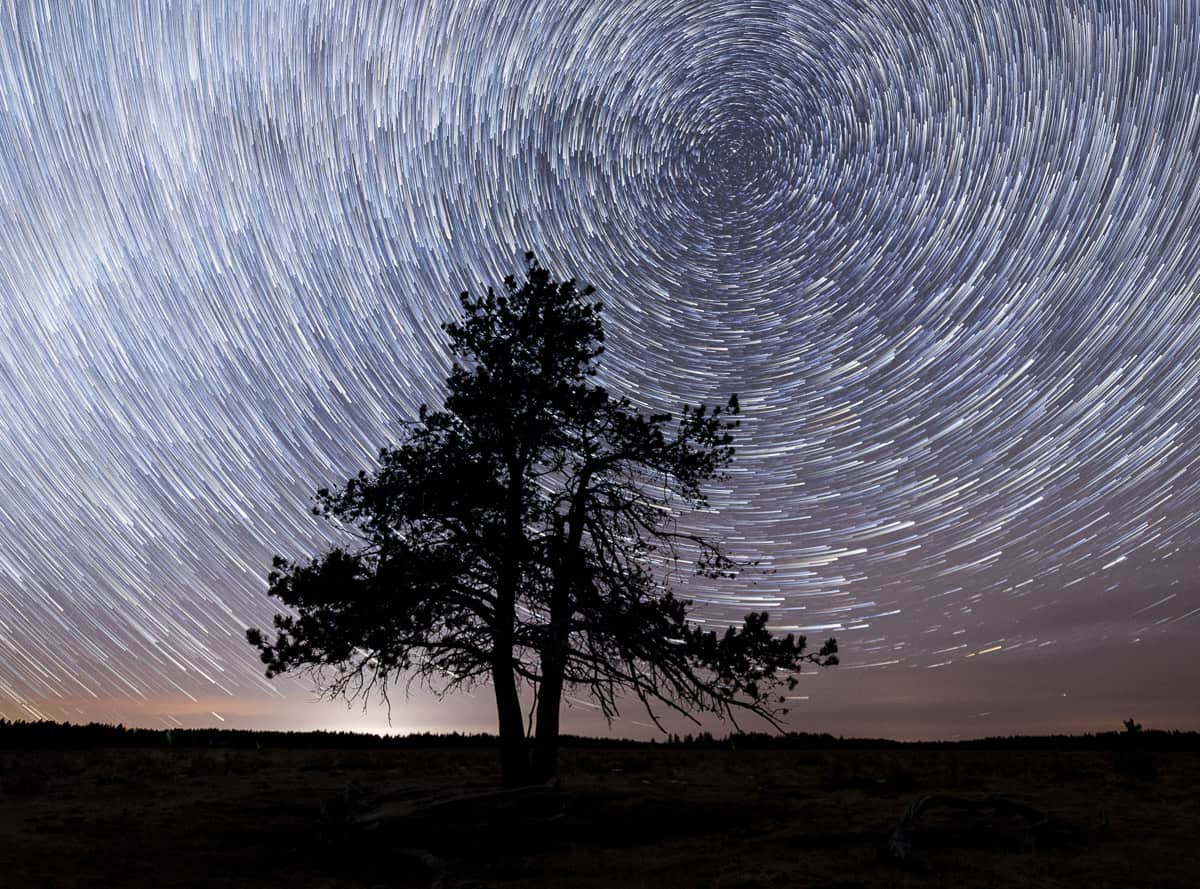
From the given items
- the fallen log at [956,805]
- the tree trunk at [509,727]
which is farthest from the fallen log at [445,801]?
the fallen log at [956,805]

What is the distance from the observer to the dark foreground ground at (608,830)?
38.4ft

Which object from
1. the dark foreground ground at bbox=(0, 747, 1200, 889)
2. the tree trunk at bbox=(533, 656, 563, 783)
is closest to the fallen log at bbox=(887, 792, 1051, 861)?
the dark foreground ground at bbox=(0, 747, 1200, 889)

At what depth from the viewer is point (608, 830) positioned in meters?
15.4

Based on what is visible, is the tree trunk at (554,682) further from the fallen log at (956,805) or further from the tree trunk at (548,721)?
the fallen log at (956,805)

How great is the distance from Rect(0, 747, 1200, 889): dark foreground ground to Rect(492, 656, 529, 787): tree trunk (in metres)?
0.97

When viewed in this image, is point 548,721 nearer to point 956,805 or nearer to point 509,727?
point 509,727

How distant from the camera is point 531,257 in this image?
19.7 meters

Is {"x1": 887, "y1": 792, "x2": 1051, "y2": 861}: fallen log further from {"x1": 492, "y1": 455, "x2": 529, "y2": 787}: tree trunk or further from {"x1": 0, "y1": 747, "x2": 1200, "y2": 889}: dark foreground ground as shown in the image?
{"x1": 492, "y1": 455, "x2": 529, "y2": 787}: tree trunk

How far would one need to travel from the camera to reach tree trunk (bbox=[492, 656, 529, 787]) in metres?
17.0

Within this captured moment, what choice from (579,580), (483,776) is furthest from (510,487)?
(483,776)

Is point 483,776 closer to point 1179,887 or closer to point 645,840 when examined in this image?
point 645,840

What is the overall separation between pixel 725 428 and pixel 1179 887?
1076 centimetres

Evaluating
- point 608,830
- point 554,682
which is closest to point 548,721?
point 554,682

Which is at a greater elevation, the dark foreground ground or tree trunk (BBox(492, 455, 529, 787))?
tree trunk (BBox(492, 455, 529, 787))
